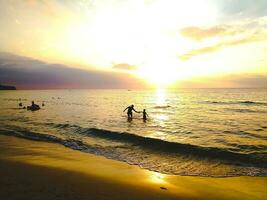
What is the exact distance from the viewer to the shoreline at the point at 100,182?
801 cm

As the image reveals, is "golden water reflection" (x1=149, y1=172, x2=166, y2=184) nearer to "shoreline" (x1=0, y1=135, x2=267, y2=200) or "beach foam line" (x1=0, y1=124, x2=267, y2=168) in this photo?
"shoreline" (x1=0, y1=135, x2=267, y2=200)

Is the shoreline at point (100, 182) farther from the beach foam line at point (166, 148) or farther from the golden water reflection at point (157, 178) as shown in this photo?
the beach foam line at point (166, 148)

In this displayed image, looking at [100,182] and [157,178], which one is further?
[157,178]

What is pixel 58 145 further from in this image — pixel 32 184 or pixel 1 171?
pixel 32 184

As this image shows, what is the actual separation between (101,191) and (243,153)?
11468 millimetres

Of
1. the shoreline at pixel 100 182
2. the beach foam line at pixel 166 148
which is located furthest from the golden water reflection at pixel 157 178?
the beach foam line at pixel 166 148

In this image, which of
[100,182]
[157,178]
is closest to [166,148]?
[157,178]

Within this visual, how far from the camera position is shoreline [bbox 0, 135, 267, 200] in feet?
26.3

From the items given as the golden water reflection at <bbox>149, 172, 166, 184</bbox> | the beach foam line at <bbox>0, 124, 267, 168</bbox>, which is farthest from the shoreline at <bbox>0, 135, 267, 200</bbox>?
the beach foam line at <bbox>0, 124, 267, 168</bbox>

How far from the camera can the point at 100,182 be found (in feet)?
31.3

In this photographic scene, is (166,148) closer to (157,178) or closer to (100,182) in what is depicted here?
(157,178)

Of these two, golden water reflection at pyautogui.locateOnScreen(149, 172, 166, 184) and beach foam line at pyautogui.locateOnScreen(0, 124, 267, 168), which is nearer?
golden water reflection at pyautogui.locateOnScreen(149, 172, 166, 184)

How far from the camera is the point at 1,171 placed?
984 centimetres

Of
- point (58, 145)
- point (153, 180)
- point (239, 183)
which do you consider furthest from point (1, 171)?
point (239, 183)
